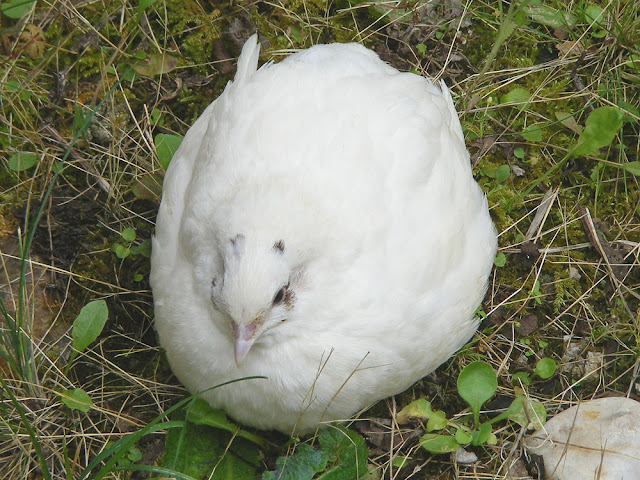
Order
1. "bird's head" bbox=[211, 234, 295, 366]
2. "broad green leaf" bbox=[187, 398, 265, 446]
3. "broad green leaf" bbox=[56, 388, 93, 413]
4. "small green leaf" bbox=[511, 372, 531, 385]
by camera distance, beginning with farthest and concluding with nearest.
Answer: "small green leaf" bbox=[511, 372, 531, 385]
"broad green leaf" bbox=[56, 388, 93, 413]
"broad green leaf" bbox=[187, 398, 265, 446]
"bird's head" bbox=[211, 234, 295, 366]

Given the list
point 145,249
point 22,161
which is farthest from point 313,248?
point 22,161

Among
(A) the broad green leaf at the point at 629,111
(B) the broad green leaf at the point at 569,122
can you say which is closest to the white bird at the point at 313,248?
(B) the broad green leaf at the point at 569,122

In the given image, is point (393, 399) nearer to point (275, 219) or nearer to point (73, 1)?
point (275, 219)

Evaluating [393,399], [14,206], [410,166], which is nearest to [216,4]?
[14,206]

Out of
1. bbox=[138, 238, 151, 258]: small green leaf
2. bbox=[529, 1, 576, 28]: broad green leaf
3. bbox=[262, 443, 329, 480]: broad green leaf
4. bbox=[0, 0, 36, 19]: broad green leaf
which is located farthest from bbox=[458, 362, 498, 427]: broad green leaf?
bbox=[0, 0, 36, 19]: broad green leaf

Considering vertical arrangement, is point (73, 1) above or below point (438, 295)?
above

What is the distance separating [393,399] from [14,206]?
2.28 m

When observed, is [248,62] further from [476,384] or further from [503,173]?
[476,384]

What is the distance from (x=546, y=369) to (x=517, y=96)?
1.58 metres

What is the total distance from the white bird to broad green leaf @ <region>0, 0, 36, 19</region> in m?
1.57

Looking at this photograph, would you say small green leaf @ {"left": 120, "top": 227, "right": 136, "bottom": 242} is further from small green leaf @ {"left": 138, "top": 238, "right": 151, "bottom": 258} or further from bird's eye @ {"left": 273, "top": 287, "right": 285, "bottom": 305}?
bird's eye @ {"left": 273, "top": 287, "right": 285, "bottom": 305}

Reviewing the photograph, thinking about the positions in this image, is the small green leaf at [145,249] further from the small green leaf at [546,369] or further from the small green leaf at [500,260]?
the small green leaf at [546,369]

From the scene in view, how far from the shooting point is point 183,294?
3107mm

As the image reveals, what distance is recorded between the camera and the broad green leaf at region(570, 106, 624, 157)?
12.8ft
